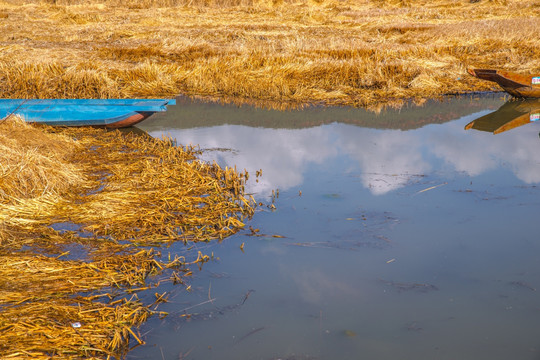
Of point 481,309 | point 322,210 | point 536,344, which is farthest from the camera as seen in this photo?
point 322,210

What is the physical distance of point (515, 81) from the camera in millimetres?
11461

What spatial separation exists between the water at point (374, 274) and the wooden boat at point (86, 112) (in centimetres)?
276

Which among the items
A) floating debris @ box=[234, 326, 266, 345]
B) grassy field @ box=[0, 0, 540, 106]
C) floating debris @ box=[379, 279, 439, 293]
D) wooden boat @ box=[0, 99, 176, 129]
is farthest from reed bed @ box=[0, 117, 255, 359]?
grassy field @ box=[0, 0, 540, 106]

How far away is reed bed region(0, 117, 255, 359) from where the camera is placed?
359 cm

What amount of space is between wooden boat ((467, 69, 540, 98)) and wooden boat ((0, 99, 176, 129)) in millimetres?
6960

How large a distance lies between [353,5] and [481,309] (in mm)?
40385

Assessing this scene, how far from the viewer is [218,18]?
3297 centimetres

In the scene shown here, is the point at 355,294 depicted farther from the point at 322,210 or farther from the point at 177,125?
the point at 177,125

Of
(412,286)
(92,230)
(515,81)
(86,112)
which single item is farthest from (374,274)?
(515,81)

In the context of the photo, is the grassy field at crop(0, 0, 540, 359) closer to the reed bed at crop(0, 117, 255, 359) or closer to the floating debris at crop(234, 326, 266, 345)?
the reed bed at crop(0, 117, 255, 359)

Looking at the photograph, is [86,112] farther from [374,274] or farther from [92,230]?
[374,274]

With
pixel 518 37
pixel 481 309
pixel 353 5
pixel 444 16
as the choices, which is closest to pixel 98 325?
pixel 481 309

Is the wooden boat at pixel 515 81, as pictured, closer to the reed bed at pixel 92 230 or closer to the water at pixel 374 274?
the water at pixel 374 274

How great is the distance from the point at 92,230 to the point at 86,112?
5142 millimetres
